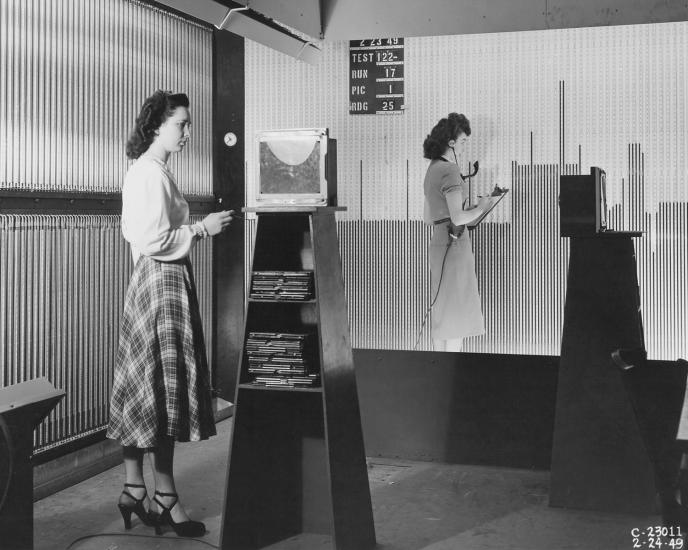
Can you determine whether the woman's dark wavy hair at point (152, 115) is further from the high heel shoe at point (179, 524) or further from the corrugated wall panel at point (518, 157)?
the high heel shoe at point (179, 524)

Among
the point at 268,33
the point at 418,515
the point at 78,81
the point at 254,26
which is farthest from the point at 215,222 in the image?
the point at 268,33

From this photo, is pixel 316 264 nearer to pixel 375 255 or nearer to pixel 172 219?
pixel 172 219

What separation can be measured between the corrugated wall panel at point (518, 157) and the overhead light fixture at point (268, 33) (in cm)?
20

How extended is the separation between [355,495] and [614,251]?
5.89 ft

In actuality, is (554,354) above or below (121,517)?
above

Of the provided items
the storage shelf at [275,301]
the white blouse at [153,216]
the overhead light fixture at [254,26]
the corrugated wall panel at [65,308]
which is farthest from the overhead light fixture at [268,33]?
the storage shelf at [275,301]

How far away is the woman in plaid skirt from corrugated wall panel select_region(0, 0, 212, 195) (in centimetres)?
73

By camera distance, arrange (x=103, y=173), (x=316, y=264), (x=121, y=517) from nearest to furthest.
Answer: (x=316, y=264) → (x=121, y=517) → (x=103, y=173)

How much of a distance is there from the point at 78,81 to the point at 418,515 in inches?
109

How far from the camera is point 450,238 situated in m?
5.75

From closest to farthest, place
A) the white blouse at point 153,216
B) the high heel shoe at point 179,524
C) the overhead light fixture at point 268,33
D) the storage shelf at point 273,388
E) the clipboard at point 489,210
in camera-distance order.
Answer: the storage shelf at point 273,388 → the white blouse at point 153,216 → the high heel shoe at point 179,524 → the overhead light fixture at point 268,33 → the clipboard at point 489,210

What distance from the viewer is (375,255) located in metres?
6.16

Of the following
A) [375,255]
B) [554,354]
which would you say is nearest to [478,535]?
[554,354]

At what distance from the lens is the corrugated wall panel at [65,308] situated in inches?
181
